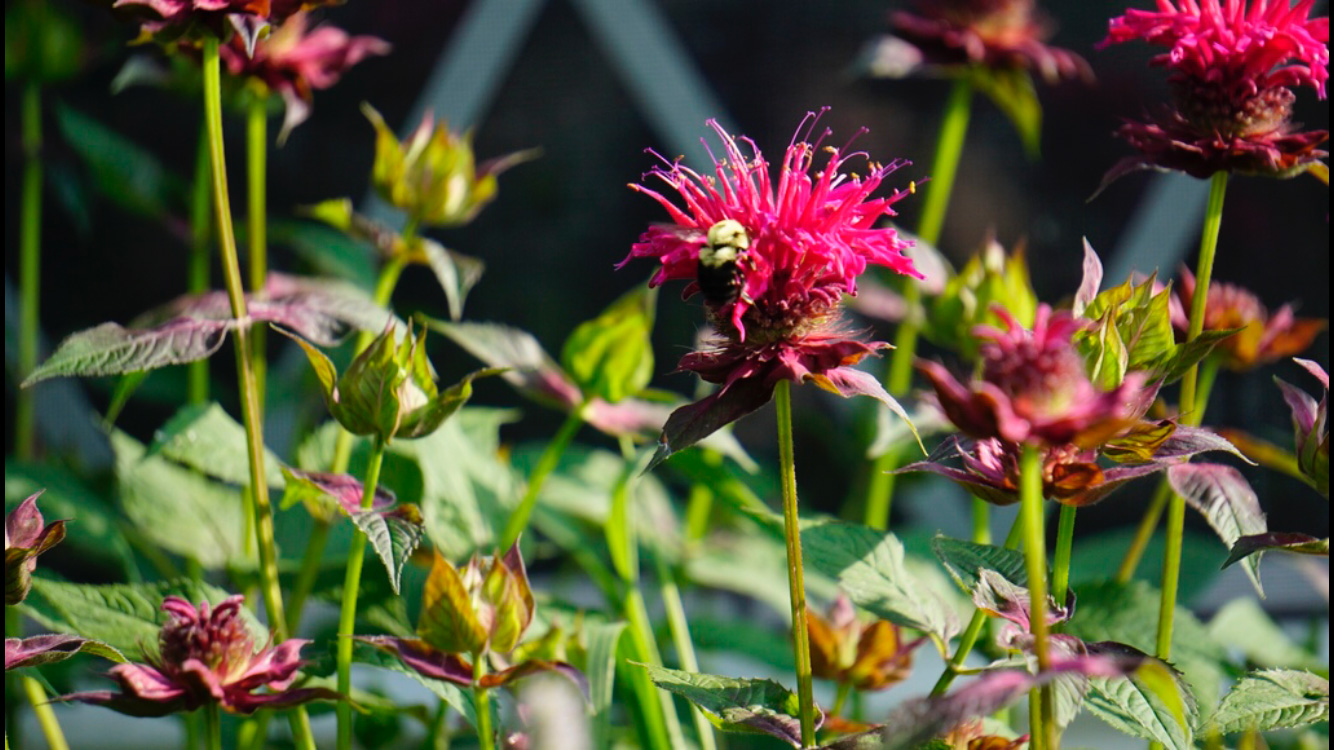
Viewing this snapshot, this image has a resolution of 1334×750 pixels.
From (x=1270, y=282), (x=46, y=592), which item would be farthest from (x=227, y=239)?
(x=1270, y=282)

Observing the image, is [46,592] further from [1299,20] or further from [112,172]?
[1299,20]

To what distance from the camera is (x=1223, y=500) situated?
489 millimetres

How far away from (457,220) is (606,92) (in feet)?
2.34

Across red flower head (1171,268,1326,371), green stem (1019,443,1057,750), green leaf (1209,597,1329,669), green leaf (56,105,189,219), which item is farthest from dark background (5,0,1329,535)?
green stem (1019,443,1057,750)

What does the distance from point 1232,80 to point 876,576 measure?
0.89ft

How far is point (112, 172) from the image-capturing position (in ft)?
3.18

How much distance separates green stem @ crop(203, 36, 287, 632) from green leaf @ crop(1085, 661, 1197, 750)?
0.36 m

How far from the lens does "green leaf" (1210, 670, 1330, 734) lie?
44cm

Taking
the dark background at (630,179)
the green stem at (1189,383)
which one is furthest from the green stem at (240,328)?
the dark background at (630,179)

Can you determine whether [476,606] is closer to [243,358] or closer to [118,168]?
[243,358]

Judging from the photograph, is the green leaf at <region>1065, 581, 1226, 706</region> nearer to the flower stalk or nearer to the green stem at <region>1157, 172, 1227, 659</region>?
the green stem at <region>1157, 172, 1227, 659</region>

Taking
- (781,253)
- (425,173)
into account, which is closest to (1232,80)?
(781,253)

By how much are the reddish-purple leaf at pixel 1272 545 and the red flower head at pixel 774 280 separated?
16 cm

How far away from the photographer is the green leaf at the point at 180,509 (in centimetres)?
78
